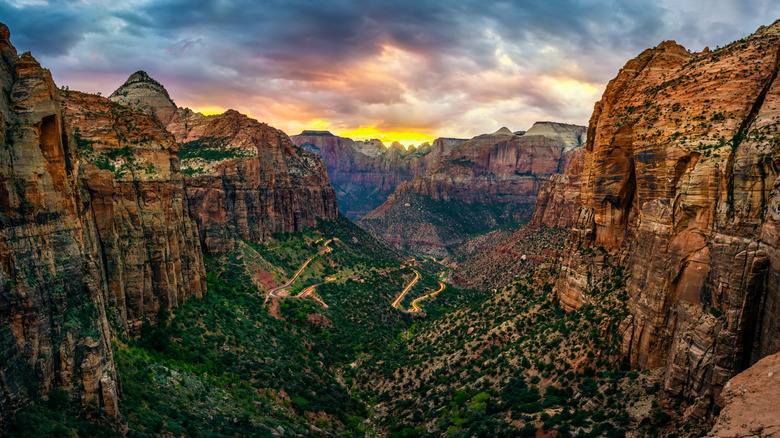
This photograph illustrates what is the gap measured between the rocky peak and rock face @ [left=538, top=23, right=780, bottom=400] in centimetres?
10855

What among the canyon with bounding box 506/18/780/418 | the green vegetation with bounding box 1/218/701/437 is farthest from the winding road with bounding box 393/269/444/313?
the canyon with bounding box 506/18/780/418

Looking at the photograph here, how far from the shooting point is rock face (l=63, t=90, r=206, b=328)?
40.3m

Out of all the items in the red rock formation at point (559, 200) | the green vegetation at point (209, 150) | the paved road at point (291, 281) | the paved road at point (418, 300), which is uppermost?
the green vegetation at point (209, 150)

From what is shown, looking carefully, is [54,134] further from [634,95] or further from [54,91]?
[634,95]

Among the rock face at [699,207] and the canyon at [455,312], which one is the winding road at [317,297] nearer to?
the canyon at [455,312]

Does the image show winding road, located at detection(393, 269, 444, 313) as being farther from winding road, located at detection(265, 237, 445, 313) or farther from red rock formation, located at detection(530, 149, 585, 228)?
red rock formation, located at detection(530, 149, 585, 228)

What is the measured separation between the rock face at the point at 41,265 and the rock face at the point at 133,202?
988 cm

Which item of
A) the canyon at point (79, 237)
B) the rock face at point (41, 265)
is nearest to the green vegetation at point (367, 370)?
the rock face at point (41, 265)

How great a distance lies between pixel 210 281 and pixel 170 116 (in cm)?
6433

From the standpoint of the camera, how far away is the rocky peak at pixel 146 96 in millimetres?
107312

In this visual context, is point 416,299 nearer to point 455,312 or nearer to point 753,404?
point 455,312

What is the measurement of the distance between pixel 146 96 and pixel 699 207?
409 ft

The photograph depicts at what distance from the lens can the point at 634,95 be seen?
43500 mm

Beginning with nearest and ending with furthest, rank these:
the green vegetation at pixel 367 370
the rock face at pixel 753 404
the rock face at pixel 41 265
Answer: the rock face at pixel 753 404
the rock face at pixel 41 265
the green vegetation at pixel 367 370
